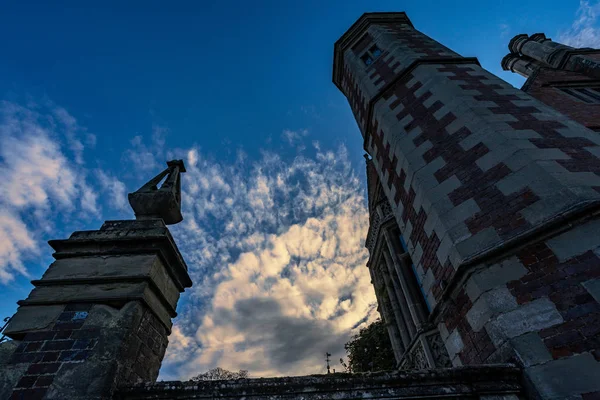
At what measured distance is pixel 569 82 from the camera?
577 inches

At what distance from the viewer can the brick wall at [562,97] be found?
11430 millimetres

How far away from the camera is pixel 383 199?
1222cm

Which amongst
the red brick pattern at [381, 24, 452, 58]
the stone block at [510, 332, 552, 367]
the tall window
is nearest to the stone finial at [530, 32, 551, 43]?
the red brick pattern at [381, 24, 452, 58]

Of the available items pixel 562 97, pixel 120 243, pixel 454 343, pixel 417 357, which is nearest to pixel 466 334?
pixel 454 343

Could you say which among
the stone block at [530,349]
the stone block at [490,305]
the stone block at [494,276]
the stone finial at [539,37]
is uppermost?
the stone finial at [539,37]

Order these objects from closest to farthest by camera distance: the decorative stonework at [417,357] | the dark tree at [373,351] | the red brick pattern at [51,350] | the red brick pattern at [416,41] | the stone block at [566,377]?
the red brick pattern at [51,350] < the stone block at [566,377] < the decorative stonework at [417,357] < the red brick pattern at [416,41] < the dark tree at [373,351]

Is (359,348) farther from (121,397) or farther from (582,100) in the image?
(121,397)

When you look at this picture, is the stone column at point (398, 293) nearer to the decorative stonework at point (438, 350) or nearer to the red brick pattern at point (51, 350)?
the decorative stonework at point (438, 350)

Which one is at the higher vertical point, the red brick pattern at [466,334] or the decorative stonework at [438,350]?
the decorative stonework at [438,350]

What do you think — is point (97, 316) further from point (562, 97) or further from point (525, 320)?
point (562, 97)

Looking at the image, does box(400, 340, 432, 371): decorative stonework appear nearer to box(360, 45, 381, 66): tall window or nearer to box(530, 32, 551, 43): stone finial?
box(360, 45, 381, 66): tall window

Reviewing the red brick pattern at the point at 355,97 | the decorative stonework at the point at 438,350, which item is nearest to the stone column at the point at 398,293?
the decorative stonework at the point at 438,350

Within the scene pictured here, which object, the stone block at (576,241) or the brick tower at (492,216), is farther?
the stone block at (576,241)

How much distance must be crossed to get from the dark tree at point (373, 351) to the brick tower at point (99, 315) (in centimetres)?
1849
